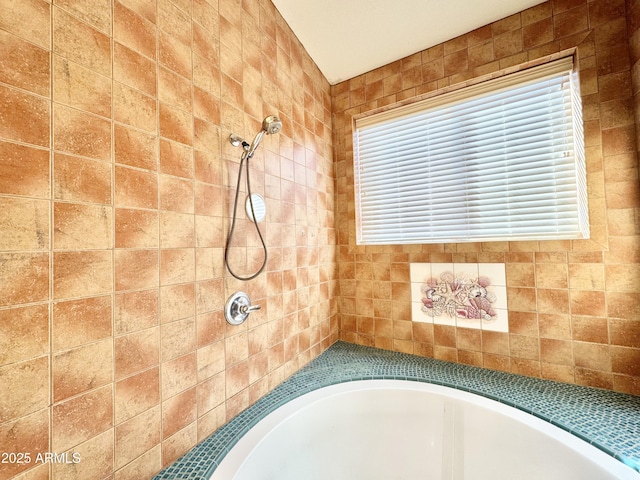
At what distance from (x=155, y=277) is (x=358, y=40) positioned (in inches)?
67.2

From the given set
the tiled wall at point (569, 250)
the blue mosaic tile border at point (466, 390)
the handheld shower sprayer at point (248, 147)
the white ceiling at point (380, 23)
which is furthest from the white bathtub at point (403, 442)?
the white ceiling at point (380, 23)

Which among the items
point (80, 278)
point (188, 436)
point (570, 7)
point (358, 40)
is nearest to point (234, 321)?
point (188, 436)

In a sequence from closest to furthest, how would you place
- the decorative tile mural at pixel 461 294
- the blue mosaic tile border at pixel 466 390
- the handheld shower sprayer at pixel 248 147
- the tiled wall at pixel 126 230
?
the tiled wall at pixel 126 230 → the blue mosaic tile border at pixel 466 390 → the handheld shower sprayer at pixel 248 147 → the decorative tile mural at pixel 461 294

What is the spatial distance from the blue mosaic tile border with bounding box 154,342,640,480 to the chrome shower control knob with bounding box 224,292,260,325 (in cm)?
42

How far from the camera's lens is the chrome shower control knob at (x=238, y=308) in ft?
3.72

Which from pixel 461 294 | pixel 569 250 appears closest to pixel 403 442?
pixel 461 294

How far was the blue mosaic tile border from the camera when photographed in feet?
3.10

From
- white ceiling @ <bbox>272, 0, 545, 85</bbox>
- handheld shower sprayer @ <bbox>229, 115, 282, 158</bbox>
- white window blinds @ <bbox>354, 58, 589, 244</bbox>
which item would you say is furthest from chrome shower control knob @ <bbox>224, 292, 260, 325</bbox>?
white ceiling @ <bbox>272, 0, 545, 85</bbox>

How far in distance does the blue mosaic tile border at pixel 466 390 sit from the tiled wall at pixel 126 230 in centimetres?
7

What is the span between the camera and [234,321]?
45.4 inches

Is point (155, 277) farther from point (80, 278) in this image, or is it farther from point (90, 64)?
point (90, 64)

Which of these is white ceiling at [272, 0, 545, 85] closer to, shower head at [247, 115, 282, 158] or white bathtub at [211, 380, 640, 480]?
shower head at [247, 115, 282, 158]

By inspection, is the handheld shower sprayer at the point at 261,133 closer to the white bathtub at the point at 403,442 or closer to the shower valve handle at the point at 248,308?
the shower valve handle at the point at 248,308

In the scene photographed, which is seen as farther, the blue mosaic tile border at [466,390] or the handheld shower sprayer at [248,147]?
the handheld shower sprayer at [248,147]
